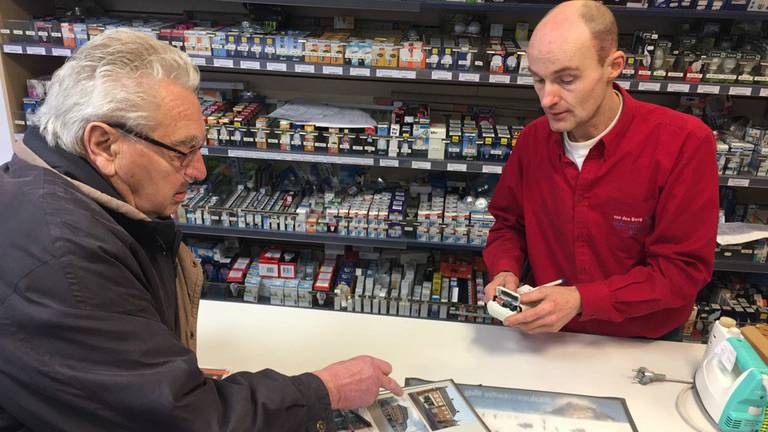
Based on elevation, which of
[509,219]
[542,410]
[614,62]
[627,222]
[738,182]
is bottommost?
[542,410]

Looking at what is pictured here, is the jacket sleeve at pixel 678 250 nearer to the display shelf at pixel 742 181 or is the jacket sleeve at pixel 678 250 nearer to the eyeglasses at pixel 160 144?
the eyeglasses at pixel 160 144

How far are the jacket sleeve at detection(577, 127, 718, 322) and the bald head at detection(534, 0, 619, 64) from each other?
1.29 ft

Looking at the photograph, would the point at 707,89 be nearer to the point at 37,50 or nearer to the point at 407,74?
the point at 407,74

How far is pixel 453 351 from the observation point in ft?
5.56

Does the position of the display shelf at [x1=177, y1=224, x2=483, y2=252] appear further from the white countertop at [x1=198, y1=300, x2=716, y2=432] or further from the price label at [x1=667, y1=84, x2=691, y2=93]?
the white countertop at [x1=198, y1=300, x2=716, y2=432]

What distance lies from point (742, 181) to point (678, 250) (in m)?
1.94

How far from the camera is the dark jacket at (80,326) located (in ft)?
3.11

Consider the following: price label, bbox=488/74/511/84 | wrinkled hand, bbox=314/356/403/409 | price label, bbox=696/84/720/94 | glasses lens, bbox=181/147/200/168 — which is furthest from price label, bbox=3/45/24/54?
price label, bbox=696/84/720/94

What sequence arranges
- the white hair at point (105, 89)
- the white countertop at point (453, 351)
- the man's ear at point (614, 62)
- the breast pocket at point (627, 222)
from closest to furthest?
1. the white hair at point (105, 89)
2. the white countertop at point (453, 351)
3. the man's ear at point (614, 62)
4. the breast pocket at point (627, 222)

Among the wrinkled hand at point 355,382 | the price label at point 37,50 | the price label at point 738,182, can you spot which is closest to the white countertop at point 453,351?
the wrinkled hand at point 355,382

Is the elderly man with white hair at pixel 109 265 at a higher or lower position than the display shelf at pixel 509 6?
lower

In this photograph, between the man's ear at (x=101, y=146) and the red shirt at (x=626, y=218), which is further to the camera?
the red shirt at (x=626, y=218)

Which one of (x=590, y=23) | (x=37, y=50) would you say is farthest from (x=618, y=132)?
(x=37, y=50)

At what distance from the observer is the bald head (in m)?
1.62
